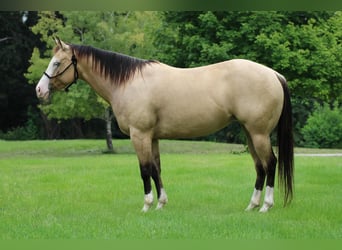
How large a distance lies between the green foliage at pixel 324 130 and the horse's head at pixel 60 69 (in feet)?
62.3

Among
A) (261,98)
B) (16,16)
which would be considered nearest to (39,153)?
(16,16)

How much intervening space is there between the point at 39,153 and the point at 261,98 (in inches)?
600

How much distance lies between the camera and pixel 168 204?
19.9 feet

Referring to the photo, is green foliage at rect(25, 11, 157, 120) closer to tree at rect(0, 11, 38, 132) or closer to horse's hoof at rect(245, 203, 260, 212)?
tree at rect(0, 11, 38, 132)

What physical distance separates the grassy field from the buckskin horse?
1.65 ft

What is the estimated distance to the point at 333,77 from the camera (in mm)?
17078

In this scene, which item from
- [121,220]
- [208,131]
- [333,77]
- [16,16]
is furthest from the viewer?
[16,16]

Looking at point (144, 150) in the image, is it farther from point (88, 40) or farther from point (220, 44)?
point (88, 40)

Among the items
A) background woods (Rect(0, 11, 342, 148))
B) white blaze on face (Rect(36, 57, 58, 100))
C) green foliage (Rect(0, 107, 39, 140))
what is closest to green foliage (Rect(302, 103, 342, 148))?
background woods (Rect(0, 11, 342, 148))

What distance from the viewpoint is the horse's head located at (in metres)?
5.56

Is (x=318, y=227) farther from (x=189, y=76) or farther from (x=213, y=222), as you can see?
(x=189, y=76)

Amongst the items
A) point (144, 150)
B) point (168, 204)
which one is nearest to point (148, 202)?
point (168, 204)

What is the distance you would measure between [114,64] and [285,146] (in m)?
2.29

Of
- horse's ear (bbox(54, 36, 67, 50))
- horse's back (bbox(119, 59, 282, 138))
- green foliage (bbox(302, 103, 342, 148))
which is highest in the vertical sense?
horse's ear (bbox(54, 36, 67, 50))
